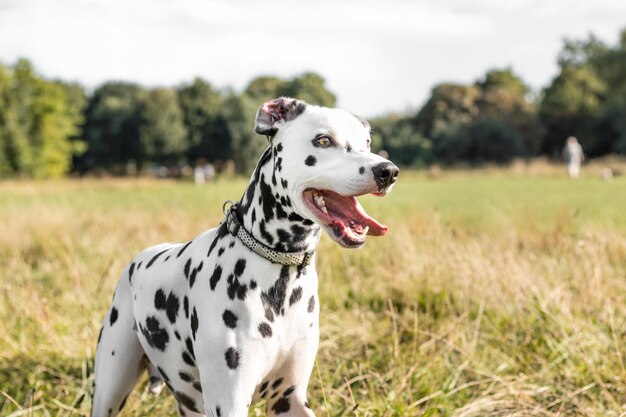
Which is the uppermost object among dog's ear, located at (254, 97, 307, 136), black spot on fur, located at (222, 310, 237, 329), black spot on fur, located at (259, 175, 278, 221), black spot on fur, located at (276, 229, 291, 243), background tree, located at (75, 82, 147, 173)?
dog's ear, located at (254, 97, 307, 136)

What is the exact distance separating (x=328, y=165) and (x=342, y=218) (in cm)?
17

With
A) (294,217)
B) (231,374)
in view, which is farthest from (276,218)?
(231,374)

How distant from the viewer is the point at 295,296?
214 centimetres

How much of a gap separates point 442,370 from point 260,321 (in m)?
1.86

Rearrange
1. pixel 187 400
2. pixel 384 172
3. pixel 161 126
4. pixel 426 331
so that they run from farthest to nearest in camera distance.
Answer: pixel 161 126
pixel 426 331
pixel 187 400
pixel 384 172

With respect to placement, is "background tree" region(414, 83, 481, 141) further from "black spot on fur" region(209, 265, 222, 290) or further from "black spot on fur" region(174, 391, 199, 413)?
"black spot on fur" region(209, 265, 222, 290)

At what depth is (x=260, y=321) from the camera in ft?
6.82

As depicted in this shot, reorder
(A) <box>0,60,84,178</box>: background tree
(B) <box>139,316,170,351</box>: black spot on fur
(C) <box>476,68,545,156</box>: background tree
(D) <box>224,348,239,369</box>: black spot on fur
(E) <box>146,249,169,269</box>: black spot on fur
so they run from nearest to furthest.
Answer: (D) <box>224,348,239,369</box>: black spot on fur → (B) <box>139,316,170,351</box>: black spot on fur → (E) <box>146,249,169,269</box>: black spot on fur → (A) <box>0,60,84,178</box>: background tree → (C) <box>476,68,545,156</box>: background tree

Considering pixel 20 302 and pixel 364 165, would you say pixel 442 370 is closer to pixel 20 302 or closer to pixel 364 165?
pixel 364 165

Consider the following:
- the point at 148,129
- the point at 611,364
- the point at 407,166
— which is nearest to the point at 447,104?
the point at 407,166

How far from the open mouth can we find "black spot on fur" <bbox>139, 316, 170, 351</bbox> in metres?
0.83

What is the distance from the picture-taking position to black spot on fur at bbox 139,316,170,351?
241 centimetres

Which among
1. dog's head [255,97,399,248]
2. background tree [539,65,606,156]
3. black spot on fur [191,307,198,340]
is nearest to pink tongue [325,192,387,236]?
dog's head [255,97,399,248]

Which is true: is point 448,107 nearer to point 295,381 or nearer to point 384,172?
point 295,381
